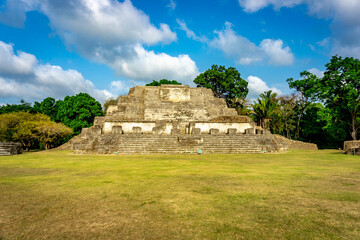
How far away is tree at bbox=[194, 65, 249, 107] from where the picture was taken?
3656 cm

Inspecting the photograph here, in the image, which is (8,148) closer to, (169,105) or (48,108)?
(169,105)

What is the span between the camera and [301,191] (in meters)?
4.03

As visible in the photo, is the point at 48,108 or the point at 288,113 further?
the point at 48,108

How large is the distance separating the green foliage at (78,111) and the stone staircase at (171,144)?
49.1ft

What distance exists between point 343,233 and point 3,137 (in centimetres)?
2563

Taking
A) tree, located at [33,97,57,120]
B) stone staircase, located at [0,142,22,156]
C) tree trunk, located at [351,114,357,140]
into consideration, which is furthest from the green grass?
tree, located at [33,97,57,120]

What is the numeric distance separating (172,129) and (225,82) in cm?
2223

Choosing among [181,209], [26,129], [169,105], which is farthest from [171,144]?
[26,129]

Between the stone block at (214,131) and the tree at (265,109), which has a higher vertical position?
the tree at (265,109)

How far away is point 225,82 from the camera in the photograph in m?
36.3

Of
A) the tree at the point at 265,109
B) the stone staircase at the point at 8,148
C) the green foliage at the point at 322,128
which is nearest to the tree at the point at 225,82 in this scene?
the tree at the point at 265,109

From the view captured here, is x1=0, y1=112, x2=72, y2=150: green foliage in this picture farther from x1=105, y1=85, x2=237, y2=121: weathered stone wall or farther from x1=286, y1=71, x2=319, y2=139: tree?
x1=286, y1=71, x2=319, y2=139: tree

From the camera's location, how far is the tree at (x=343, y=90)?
20.1 metres

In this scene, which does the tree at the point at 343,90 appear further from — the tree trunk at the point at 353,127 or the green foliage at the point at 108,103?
the green foliage at the point at 108,103
